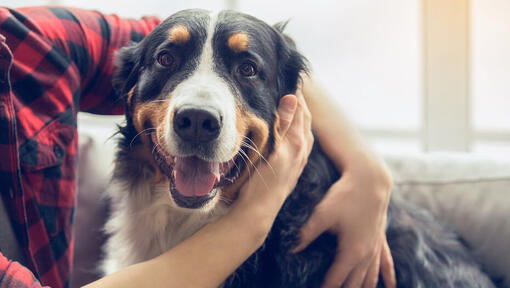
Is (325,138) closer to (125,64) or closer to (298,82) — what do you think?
(298,82)

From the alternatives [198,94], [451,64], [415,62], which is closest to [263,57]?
[198,94]

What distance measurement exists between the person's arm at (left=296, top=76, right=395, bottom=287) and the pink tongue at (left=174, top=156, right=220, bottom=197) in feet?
0.95

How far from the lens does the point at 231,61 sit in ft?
3.98

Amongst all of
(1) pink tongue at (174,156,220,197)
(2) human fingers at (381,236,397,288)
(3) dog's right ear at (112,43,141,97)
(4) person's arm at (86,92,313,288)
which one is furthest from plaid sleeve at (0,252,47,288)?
(2) human fingers at (381,236,397,288)

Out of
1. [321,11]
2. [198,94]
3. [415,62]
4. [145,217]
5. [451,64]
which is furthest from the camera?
[321,11]

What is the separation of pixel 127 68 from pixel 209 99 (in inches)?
15.8

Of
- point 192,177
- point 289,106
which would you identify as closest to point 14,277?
point 192,177

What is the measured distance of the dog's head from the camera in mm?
1072

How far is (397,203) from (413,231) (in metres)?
0.18

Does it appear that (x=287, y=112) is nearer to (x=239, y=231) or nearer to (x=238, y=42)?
(x=238, y=42)

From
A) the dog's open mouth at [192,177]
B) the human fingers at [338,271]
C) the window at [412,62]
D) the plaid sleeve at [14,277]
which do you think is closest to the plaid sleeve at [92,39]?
the dog's open mouth at [192,177]

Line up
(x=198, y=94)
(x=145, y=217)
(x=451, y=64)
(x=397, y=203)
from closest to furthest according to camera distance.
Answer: (x=198, y=94) < (x=145, y=217) < (x=397, y=203) < (x=451, y=64)

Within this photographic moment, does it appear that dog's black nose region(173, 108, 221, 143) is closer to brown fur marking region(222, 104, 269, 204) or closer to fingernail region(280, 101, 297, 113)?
brown fur marking region(222, 104, 269, 204)

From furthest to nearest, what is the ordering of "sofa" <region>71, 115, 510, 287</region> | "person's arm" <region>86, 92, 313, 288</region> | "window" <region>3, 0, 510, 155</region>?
"window" <region>3, 0, 510, 155</region>
"sofa" <region>71, 115, 510, 287</region>
"person's arm" <region>86, 92, 313, 288</region>
